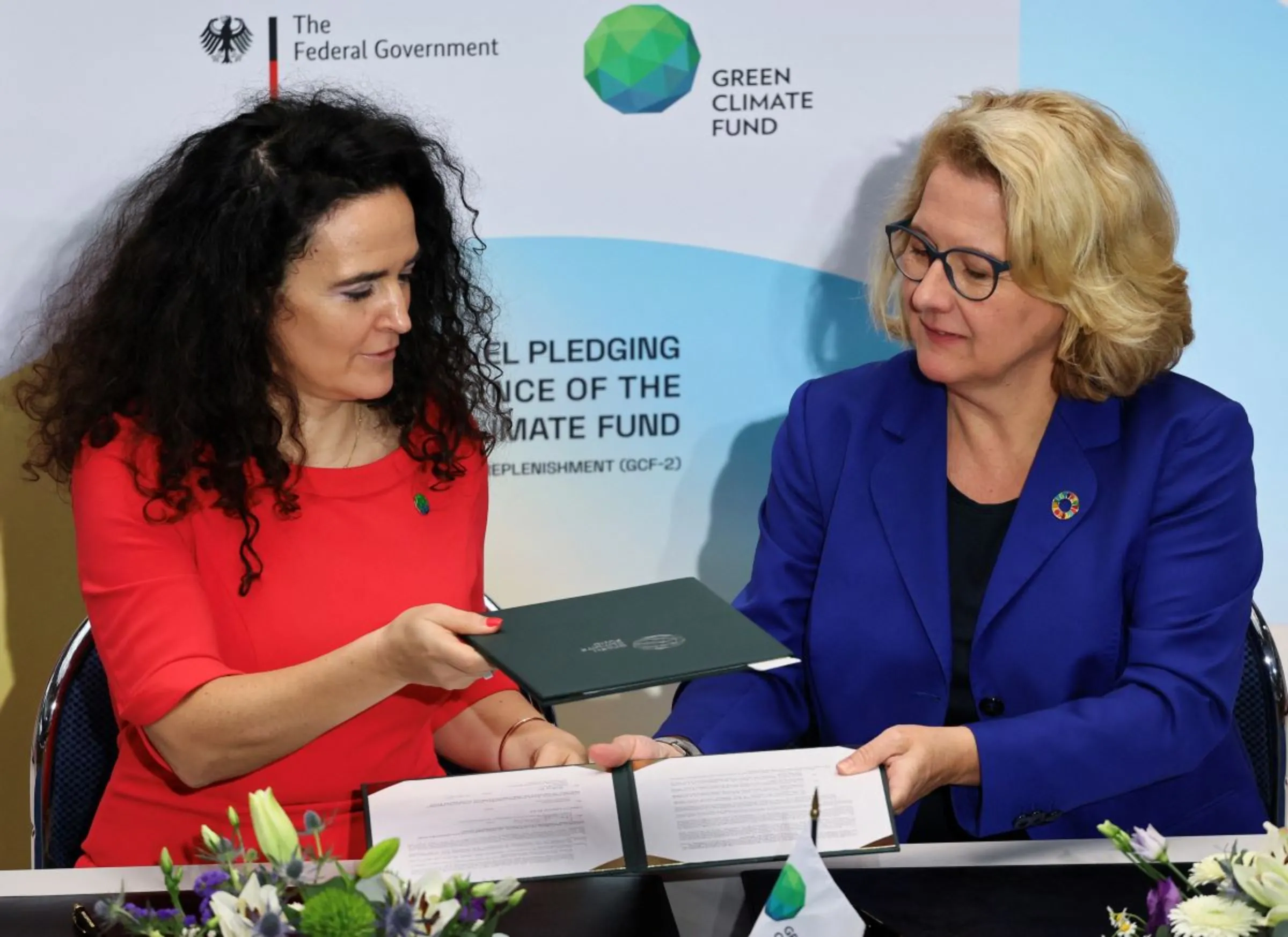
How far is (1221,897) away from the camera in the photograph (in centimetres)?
131

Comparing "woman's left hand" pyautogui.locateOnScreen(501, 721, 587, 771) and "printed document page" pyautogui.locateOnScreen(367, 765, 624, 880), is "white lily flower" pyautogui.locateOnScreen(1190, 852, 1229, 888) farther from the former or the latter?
"woman's left hand" pyautogui.locateOnScreen(501, 721, 587, 771)

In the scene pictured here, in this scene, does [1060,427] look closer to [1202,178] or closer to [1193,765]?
[1193,765]

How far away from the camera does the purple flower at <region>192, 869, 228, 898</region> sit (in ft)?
4.14

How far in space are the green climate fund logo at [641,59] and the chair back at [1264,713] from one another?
154 centimetres

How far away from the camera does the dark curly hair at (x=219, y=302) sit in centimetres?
221

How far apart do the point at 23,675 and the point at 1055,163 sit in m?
2.38

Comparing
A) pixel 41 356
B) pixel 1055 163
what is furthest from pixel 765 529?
pixel 41 356


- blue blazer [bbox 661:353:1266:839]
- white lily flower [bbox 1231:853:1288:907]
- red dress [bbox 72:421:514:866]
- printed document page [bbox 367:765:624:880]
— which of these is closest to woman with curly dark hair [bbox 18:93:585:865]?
red dress [bbox 72:421:514:866]

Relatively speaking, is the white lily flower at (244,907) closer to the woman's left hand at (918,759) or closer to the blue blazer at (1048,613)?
the woman's left hand at (918,759)

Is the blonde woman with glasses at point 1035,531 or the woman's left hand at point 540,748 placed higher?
the blonde woman with glasses at point 1035,531

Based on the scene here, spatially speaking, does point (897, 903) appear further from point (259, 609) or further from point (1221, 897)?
point (259, 609)

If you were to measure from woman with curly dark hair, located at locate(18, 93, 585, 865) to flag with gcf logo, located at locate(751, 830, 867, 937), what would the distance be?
847 millimetres

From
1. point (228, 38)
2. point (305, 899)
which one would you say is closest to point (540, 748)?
point (305, 899)

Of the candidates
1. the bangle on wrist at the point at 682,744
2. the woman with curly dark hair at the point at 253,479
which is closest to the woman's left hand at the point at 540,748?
the woman with curly dark hair at the point at 253,479
